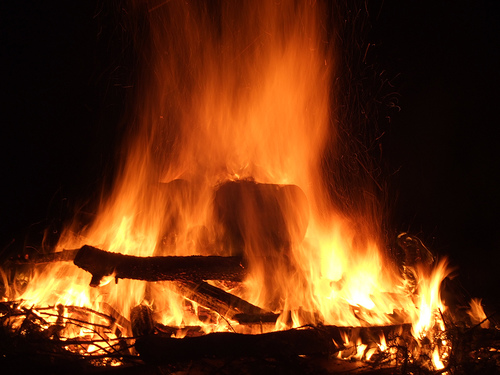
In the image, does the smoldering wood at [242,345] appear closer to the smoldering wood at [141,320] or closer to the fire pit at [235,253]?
the fire pit at [235,253]

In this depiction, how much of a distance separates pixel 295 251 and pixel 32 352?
2645 mm

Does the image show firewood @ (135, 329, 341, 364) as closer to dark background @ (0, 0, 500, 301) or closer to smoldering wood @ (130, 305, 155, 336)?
smoldering wood @ (130, 305, 155, 336)

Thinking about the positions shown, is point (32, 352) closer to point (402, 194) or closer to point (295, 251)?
point (295, 251)

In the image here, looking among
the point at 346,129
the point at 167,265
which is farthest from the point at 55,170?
the point at 346,129

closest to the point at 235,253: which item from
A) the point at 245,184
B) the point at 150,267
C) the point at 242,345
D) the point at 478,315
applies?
the point at 245,184

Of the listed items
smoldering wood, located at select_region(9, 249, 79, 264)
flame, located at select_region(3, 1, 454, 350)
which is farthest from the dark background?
smoldering wood, located at select_region(9, 249, 79, 264)

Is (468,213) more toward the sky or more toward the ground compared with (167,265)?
more toward the sky

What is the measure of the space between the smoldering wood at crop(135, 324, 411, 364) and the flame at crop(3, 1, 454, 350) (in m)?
0.35

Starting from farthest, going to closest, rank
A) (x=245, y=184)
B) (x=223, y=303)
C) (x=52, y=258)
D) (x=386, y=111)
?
1. (x=386, y=111)
2. (x=245, y=184)
3. (x=52, y=258)
4. (x=223, y=303)

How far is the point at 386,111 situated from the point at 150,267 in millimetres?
5061

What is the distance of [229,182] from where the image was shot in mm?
4531

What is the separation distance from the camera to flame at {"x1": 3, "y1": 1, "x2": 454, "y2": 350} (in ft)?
12.6

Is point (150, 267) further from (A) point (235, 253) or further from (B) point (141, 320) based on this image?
(A) point (235, 253)

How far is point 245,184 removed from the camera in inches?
177
